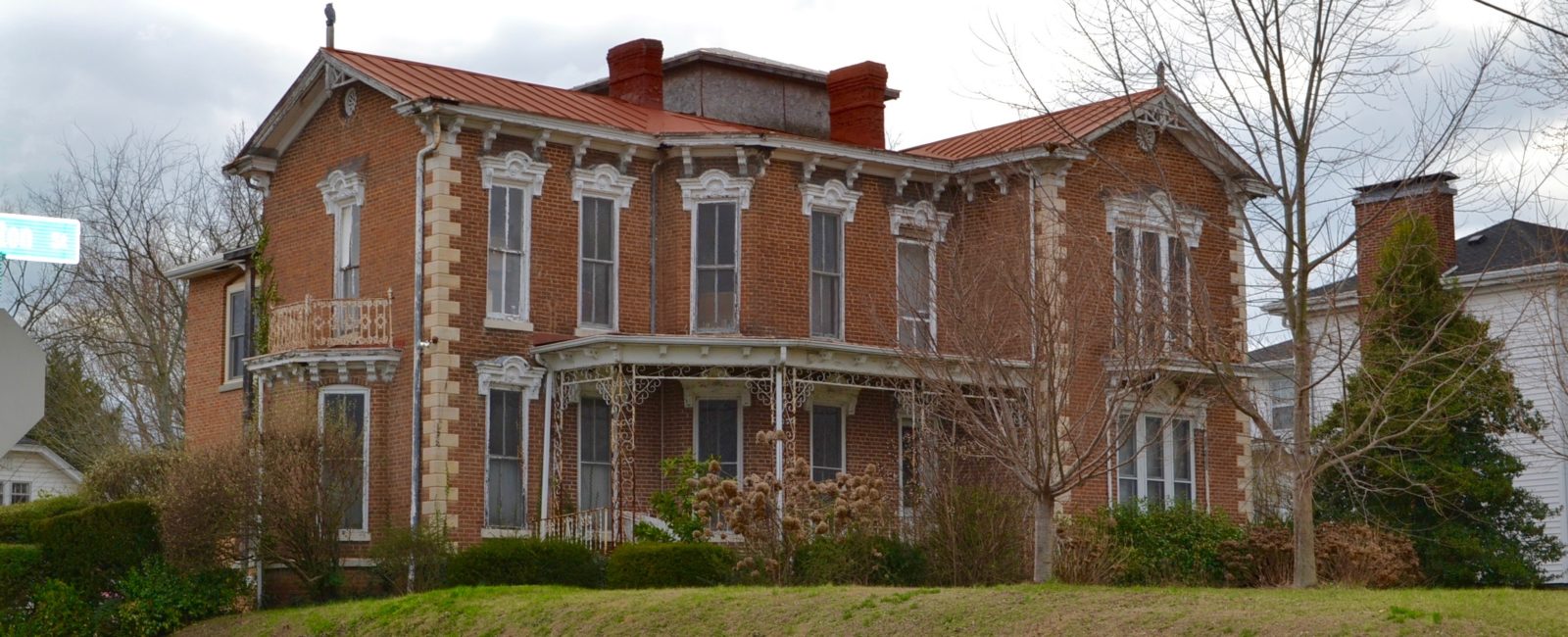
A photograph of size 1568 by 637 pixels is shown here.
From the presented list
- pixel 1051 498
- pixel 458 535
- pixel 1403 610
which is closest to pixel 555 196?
pixel 458 535

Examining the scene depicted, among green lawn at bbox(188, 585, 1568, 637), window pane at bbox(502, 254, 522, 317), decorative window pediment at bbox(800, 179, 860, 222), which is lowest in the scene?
green lawn at bbox(188, 585, 1568, 637)

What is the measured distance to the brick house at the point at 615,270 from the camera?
25000mm

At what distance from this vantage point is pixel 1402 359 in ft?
75.8

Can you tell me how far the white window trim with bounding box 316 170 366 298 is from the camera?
2689 centimetres

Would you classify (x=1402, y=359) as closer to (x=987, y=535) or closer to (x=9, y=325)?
(x=987, y=535)

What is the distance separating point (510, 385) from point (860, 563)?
6.37 meters

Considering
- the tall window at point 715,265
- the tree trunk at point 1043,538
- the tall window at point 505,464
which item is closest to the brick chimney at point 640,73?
the tall window at point 715,265

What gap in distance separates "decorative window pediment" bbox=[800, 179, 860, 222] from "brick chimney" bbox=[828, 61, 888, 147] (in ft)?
7.77

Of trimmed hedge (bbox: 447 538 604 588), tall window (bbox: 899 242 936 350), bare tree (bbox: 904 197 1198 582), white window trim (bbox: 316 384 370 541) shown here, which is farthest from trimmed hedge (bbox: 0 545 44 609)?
tall window (bbox: 899 242 936 350)

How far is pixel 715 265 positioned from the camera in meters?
26.9

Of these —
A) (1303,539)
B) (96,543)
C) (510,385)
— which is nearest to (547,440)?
(510,385)

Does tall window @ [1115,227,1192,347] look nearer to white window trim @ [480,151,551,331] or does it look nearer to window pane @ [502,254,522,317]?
white window trim @ [480,151,551,331]

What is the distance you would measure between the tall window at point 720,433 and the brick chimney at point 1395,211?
871 cm

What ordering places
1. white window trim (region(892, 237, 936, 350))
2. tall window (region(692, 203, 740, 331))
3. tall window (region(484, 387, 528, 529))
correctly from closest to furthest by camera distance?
1. white window trim (region(892, 237, 936, 350))
2. tall window (region(484, 387, 528, 529))
3. tall window (region(692, 203, 740, 331))
